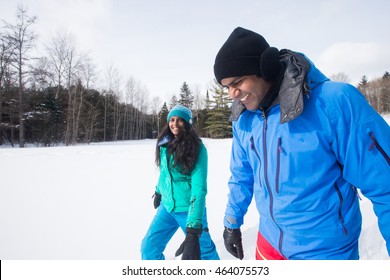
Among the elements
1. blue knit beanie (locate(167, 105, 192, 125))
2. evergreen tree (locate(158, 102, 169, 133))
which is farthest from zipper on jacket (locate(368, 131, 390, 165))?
evergreen tree (locate(158, 102, 169, 133))

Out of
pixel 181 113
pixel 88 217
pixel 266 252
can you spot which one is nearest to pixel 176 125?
pixel 181 113

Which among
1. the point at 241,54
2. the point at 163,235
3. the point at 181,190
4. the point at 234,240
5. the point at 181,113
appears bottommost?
the point at 163,235

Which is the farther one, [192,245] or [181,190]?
[181,190]

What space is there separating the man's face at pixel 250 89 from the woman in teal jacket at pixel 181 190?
105 centimetres

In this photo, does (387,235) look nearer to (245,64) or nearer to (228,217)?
(228,217)

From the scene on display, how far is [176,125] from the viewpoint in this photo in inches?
101

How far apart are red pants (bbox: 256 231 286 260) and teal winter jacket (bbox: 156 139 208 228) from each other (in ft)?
2.06

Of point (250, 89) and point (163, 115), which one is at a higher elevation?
point (163, 115)

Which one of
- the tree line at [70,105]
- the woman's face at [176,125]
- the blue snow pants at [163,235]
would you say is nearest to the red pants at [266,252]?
the blue snow pants at [163,235]

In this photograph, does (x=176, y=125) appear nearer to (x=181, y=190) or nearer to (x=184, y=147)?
(x=184, y=147)

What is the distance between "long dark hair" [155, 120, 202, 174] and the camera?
2361 mm

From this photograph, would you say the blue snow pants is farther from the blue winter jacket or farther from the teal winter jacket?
the blue winter jacket

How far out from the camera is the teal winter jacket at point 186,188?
7.18 ft

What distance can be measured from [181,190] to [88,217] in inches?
94.8
